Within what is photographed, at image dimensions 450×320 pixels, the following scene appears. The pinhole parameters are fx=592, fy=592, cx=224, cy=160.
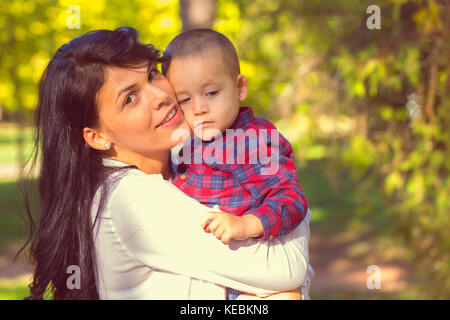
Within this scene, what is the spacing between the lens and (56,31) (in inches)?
352

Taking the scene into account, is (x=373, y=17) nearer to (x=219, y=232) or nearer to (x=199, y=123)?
(x=199, y=123)

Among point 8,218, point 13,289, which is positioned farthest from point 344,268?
point 8,218

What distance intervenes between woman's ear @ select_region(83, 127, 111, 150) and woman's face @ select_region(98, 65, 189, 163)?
0.02 m

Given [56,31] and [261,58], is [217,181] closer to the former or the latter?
[261,58]

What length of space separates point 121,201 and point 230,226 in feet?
1.33

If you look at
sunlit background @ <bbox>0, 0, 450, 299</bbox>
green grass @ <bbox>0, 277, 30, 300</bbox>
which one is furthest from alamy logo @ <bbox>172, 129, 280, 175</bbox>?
green grass @ <bbox>0, 277, 30, 300</bbox>

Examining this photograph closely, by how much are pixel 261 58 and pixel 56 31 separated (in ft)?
12.5

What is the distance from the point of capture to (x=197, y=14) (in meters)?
5.20

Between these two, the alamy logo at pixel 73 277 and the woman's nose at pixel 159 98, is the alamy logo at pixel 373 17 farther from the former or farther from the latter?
the alamy logo at pixel 73 277

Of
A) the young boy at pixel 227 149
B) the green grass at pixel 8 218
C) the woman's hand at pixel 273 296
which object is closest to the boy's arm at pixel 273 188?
the young boy at pixel 227 149

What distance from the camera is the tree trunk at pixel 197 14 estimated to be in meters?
5.19

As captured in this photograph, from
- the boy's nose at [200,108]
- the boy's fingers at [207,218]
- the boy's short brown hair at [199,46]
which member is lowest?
the boy's fingers at [207,218]

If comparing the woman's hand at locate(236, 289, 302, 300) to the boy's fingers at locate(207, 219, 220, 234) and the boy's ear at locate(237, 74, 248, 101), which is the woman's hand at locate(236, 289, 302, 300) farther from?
the boy's ear at locate(237, 74, 248, 101)

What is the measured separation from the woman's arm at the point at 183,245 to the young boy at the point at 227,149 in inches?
3.6
